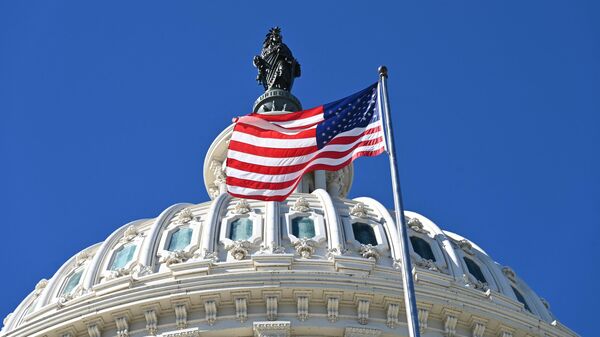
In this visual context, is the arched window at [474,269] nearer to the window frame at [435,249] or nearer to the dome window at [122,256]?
the window frame at [435,249]

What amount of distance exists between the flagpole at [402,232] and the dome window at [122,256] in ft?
54.4

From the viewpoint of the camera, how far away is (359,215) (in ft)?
140

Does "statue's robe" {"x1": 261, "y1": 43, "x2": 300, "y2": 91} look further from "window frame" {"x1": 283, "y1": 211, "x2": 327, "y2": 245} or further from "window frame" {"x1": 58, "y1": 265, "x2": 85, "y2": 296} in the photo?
"window frame" {"x1": 58, "y1": 265, "x2": 85, "y2": 296}

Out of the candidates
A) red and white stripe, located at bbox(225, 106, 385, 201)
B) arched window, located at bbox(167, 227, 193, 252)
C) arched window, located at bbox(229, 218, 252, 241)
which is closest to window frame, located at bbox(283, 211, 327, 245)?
arched window, located at bbox(229, 218, 252, 241)

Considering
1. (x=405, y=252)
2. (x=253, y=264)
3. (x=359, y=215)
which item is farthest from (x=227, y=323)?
(x=405, y=252)

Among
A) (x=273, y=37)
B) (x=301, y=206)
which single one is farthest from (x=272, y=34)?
(x=301, y=206)

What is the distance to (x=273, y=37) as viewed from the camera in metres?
57.6

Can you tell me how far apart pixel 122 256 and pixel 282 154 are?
1328 cm

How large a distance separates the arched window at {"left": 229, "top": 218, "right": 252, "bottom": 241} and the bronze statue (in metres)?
15.0

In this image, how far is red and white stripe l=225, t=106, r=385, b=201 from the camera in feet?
94.6

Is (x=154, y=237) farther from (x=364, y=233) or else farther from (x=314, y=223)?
(x=364, y=233)

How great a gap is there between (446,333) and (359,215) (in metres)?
6.89

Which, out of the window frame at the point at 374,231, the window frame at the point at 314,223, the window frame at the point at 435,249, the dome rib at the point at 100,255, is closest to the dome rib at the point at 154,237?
the dome rib at the point at 100,255

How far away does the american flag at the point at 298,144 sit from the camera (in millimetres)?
28516
